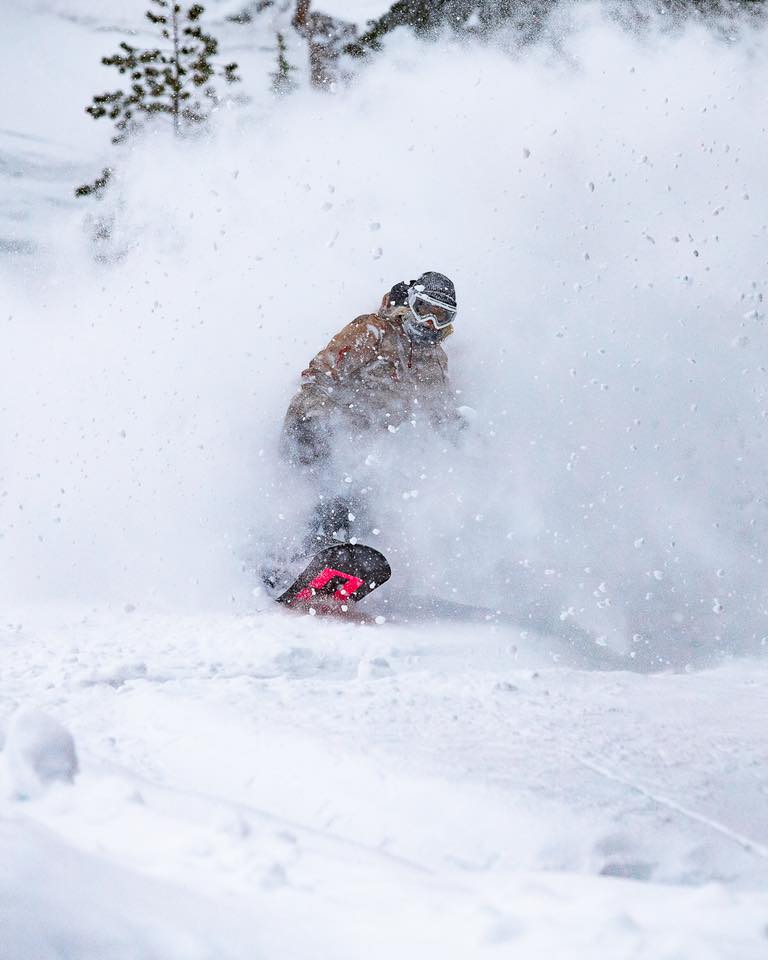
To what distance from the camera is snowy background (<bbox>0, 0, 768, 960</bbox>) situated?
4.37ft

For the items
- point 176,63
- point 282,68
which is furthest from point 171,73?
point 282,68

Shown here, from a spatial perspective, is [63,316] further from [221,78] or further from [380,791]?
[221,78]

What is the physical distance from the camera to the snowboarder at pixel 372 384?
446 cm

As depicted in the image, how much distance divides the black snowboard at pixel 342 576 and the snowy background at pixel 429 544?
0.72 ft

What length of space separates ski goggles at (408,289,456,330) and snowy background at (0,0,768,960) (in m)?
0.61

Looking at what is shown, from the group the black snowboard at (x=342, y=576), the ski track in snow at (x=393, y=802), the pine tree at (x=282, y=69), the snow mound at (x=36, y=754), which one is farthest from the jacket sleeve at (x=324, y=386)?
the pine tree at (x=282, y=69)

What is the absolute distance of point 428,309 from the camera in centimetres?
452

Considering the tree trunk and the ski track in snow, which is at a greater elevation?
the tree trunk

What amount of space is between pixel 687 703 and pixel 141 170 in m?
10.6

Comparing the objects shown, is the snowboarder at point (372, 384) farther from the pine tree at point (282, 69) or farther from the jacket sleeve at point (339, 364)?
the pine tree at point (282, 69)

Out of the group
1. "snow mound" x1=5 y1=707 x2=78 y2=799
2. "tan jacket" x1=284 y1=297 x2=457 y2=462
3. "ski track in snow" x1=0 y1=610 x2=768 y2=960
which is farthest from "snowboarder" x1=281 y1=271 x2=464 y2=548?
"snow mound" x1=5 y1=707 x2=78 y2=799

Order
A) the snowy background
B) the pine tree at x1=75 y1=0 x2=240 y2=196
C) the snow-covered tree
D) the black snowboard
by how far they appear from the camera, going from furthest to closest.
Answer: the pine tree at x1=75 y1=0 x2=240 y2=196 < the snow-covered tree < the black snowboard < the snowy background

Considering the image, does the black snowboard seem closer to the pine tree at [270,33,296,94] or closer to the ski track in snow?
the ski track in snow

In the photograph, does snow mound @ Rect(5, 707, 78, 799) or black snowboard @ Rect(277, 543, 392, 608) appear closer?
snow mound @ Rect(5, 707, 78, 799)
